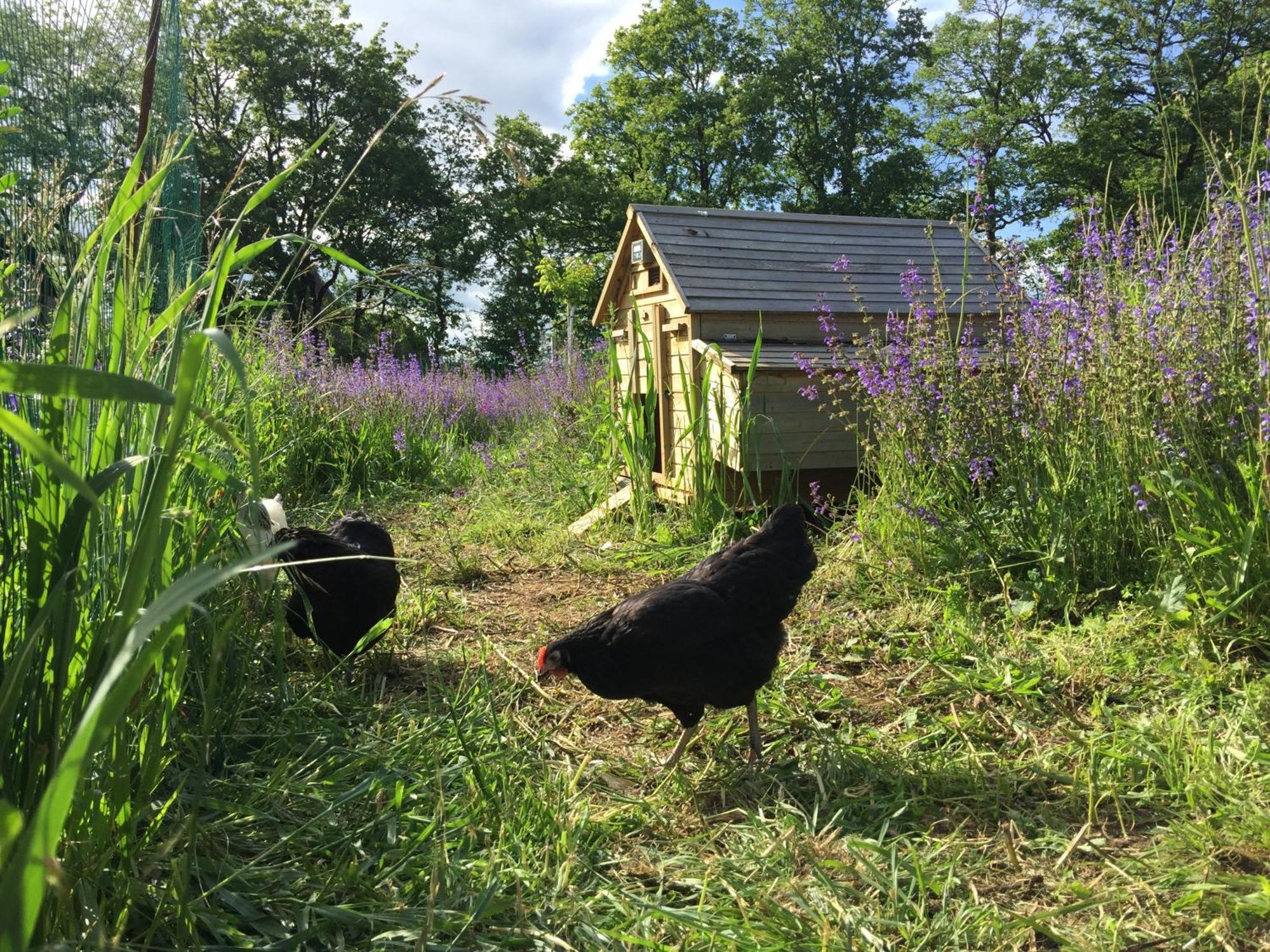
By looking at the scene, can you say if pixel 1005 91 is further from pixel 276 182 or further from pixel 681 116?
pixel 276 182

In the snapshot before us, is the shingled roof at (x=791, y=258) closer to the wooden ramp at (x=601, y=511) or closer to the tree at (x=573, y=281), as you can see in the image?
the wooden ramp at (x=601, y=511)

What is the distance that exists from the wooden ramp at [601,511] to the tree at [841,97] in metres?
24.6

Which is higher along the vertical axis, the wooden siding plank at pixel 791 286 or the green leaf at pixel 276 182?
the wooden siding plank at pixel 791 286

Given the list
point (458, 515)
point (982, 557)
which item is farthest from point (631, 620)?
point (458, 515)

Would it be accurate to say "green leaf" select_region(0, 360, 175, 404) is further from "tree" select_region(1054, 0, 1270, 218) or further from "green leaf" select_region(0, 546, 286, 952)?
"tree" select_region(1054, 0, 1270, 218)

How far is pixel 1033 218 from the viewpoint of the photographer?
2372 centimetres

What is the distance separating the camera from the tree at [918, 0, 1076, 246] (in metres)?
23.0

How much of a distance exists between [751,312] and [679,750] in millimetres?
3458

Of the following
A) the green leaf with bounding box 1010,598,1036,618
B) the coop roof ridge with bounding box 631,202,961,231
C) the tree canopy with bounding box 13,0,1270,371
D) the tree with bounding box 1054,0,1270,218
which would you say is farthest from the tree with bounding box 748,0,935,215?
the green leaf with bounding box 1010,598,1036,618

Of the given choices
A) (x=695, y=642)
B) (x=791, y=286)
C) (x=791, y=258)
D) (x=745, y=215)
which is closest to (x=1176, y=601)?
(x=695, y=642)

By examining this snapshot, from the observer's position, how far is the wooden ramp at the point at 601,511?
5.37 metres

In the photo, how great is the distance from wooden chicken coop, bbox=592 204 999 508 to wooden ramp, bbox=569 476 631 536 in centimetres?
25

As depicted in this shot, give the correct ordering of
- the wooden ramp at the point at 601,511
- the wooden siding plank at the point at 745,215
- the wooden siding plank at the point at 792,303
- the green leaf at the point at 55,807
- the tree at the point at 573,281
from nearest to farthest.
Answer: the green leaf at the point at 55,807, the wooden siding plank at the point at 792,303, the wooden ramp at the point at 601,511, the wooden siding plank at the point at 745,215, the tree at the point at 573,281

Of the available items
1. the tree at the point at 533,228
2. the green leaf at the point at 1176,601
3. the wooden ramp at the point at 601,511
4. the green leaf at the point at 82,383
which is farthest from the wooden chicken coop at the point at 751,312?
the tree at the point at 533,228
